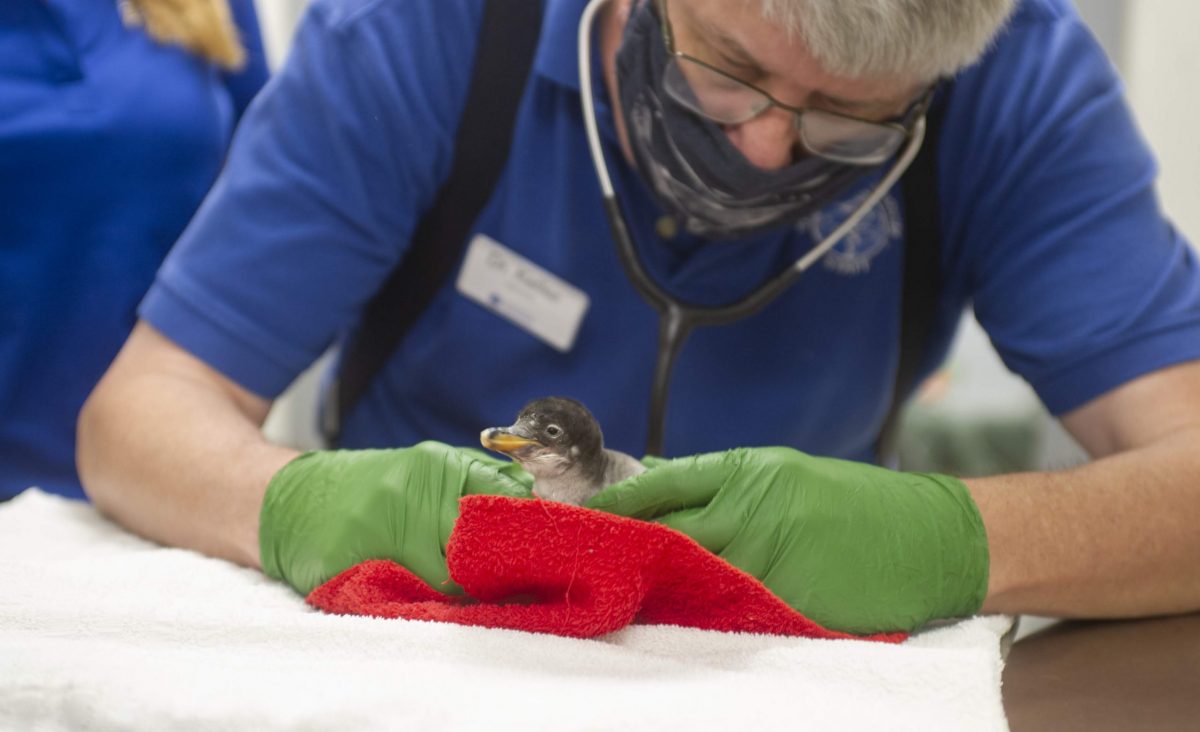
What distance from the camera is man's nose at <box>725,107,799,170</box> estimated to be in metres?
1.07

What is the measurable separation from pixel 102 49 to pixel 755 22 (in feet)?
3.02

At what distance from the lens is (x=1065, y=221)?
46.6 inches

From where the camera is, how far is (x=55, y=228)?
143cm

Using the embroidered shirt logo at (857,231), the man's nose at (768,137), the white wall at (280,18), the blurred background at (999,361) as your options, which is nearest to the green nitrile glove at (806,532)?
the blurred background at (999,361)

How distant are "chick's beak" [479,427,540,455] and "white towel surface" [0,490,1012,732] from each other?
13 centimetres

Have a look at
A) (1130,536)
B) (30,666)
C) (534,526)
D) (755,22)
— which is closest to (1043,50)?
(755,22)

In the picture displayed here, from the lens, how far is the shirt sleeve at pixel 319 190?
1157 mm

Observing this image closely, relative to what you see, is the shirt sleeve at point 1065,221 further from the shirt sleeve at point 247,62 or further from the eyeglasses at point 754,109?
the shirt sleeve at point 247,62

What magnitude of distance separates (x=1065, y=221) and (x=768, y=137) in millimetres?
352

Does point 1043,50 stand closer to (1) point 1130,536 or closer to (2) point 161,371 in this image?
(1) point 1130,536

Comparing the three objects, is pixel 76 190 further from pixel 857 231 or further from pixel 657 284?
pixel 857 231

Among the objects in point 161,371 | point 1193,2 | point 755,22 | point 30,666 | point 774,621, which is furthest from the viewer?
point 1193,2

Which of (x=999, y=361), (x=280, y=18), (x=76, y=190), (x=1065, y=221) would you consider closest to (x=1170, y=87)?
(x=999, y=361)

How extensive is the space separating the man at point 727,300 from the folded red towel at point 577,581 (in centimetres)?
6
